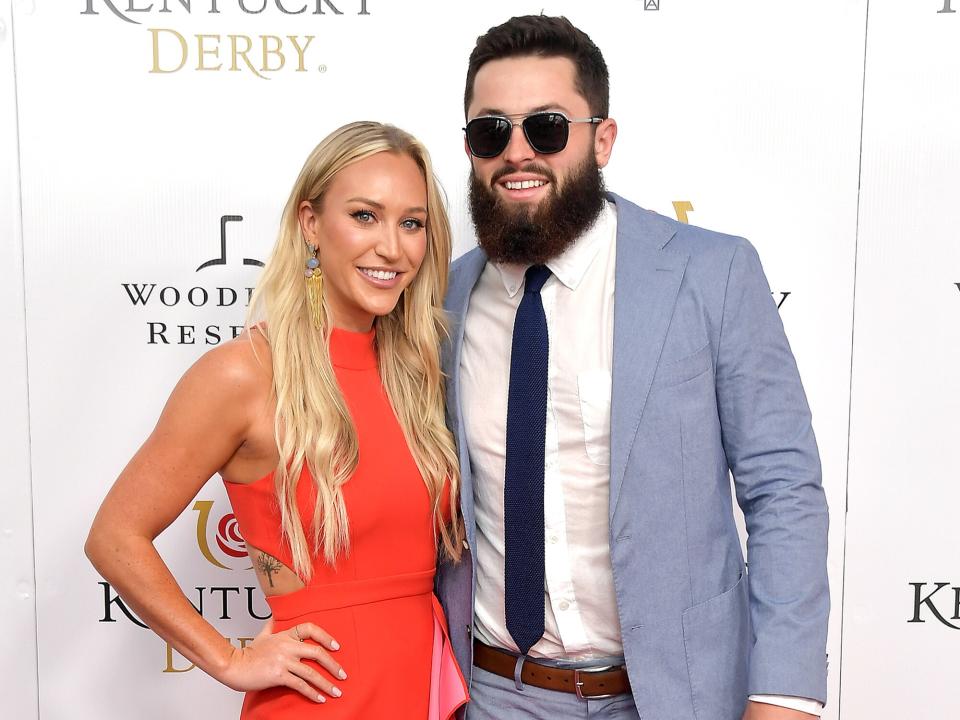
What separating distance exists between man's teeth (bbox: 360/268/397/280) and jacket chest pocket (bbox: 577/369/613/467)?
16.9 inches

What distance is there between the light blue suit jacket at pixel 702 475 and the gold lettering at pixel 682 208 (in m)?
0.72

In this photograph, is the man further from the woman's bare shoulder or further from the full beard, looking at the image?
the woman's bare shoulder

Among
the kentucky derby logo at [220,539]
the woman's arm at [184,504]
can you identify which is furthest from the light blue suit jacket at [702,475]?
the kentucky derby logo at [220,539]

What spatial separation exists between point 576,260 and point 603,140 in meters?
0.27

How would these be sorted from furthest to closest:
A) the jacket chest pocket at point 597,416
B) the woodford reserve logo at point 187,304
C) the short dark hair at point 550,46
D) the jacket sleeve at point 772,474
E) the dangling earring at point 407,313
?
the woodford reserve logo at point 187,304, the dangling earring at point 407,313, the short dark hair at point 550,46, the jacket chest pocket at point 597,416, the jacket sleeve at point 772,474

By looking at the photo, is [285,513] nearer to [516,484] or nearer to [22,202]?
[516,484]

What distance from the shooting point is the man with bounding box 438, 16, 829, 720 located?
1.52m

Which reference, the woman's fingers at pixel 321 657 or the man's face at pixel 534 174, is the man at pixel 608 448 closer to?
the man's face at pixel 534 174

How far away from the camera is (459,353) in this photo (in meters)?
1.76

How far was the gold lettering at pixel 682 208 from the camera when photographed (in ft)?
7.54

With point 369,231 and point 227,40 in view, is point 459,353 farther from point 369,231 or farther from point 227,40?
point 227,40

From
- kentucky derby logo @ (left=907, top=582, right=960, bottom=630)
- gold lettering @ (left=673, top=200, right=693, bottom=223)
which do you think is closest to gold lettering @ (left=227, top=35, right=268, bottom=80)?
gold lettering @ (left=673, top=200, right=693, bottom=223)

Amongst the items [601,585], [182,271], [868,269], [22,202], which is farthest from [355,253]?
[868,269]

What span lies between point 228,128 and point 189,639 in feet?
4.36
